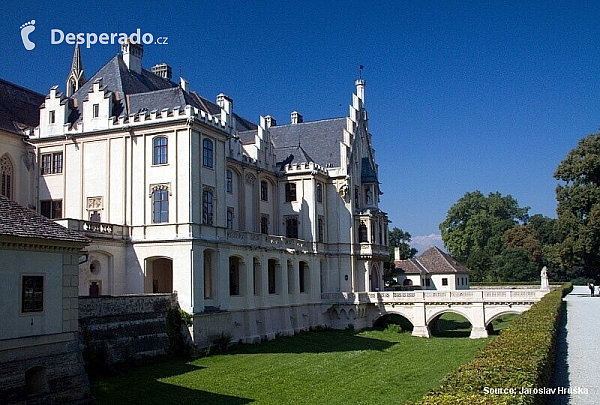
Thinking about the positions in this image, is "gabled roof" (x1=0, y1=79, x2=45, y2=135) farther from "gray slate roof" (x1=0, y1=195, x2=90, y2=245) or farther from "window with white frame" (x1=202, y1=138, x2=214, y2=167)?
"gray slate roof" (x1=0, y1=195, x2=90, y2=245)

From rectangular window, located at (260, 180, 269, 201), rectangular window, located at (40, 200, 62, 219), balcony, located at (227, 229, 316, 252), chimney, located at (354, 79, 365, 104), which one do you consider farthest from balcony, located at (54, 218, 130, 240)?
chimney, located at (354, 79, 365, 104)

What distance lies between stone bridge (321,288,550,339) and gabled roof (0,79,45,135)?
26229 mm

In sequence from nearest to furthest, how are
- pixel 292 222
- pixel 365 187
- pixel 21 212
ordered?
1. pixel 21 212
2. pixel 292 222
3. pixel 365 187

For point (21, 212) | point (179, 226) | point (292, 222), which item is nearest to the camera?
point (21, 212)

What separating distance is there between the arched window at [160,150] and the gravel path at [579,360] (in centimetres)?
2250

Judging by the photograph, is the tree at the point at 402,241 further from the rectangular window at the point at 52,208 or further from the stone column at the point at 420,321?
the rectangular window at the point at 52,208

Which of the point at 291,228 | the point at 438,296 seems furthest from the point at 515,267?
the point at 291,228

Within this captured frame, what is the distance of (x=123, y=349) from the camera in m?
31.2

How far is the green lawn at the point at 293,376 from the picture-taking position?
89.2 feet

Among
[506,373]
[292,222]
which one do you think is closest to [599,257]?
[292,222]

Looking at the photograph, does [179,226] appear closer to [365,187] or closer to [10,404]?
[10,404]

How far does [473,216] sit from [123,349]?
98.9 metres

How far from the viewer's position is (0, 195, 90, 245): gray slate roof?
22062 millimetres

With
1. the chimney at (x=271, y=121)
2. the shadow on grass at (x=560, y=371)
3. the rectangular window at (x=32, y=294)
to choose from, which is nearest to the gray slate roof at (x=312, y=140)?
the chimney at (x=271, y=121)
